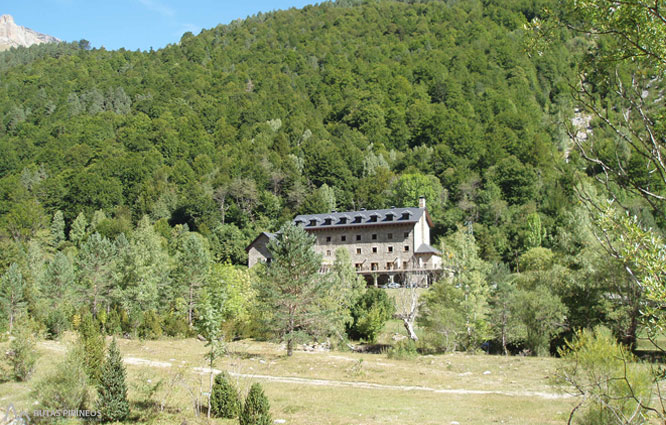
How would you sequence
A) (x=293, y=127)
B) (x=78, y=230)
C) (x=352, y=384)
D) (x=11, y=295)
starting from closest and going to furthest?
(x=352, y=384) < (x=11, y=295) < (x=78, y=230) < (x=293, y=127)

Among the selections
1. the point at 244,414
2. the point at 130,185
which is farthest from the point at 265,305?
the point at 130,185

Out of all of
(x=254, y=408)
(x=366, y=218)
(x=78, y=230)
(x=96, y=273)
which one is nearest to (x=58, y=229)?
(x=78, y=230)

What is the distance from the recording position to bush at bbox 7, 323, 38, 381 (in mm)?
20016

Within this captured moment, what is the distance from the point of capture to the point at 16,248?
2147 inches

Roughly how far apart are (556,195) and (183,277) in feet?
193

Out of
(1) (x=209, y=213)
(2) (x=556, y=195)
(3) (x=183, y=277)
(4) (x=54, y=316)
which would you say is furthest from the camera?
(1) (x=209, y=213)

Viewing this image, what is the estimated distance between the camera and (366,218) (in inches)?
2763

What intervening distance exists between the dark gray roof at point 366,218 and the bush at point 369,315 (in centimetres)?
2260

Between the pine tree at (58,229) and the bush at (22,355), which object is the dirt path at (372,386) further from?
the pine tree at (58,229)

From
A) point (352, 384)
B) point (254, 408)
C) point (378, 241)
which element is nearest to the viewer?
point (254, 408)

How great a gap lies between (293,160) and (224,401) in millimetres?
88591

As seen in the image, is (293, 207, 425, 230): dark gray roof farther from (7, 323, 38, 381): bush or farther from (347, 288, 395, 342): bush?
(7, 323, 38, 381): bush

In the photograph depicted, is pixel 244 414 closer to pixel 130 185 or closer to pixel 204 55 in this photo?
pixel 130 185

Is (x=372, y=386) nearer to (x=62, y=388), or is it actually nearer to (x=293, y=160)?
(x=62, y=388)
